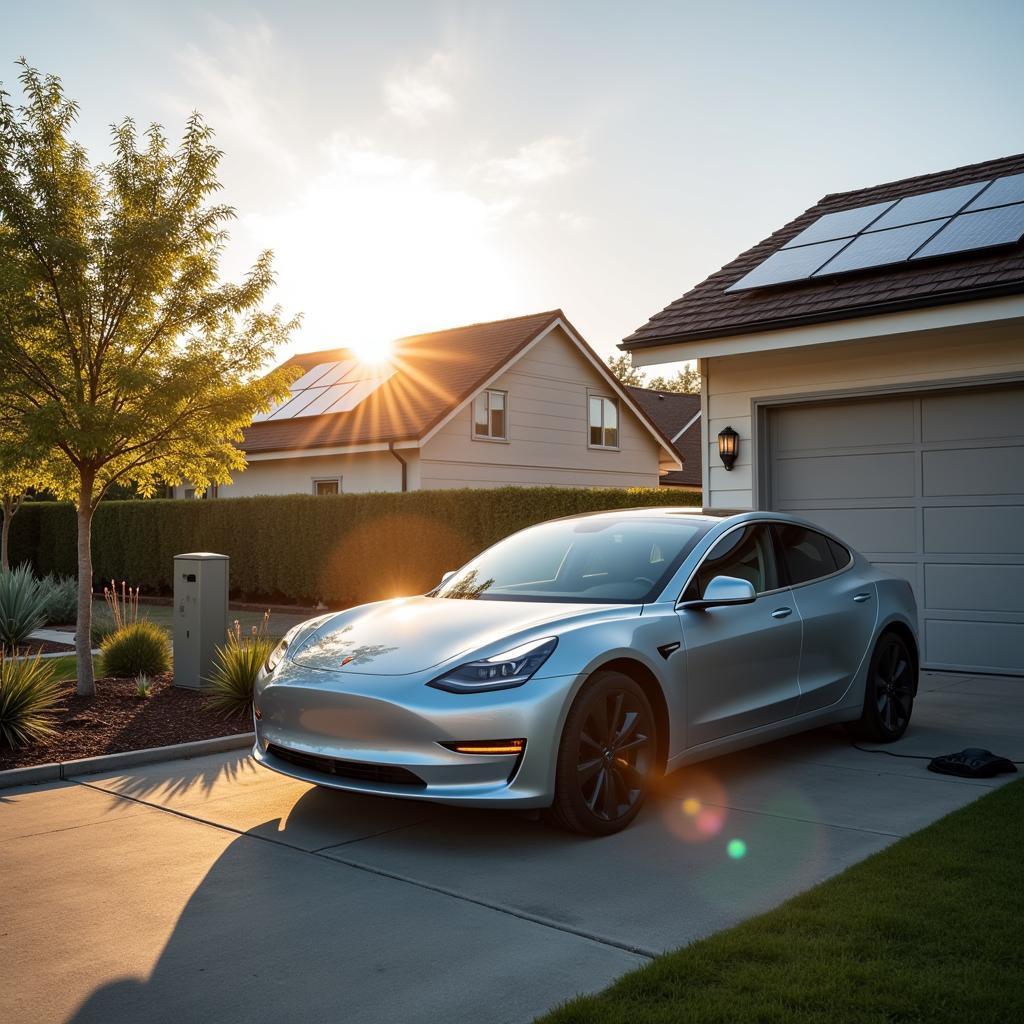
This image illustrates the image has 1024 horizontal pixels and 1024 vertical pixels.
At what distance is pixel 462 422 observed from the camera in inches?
949

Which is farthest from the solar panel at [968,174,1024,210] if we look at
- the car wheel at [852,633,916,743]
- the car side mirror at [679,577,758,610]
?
the car side mirror at [679,577,758,610]

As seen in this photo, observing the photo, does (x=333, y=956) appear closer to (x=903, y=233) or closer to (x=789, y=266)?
(x=789, y=266)

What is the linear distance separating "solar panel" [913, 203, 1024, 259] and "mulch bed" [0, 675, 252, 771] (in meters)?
7.36

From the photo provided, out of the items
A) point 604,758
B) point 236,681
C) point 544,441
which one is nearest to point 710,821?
point 604,758

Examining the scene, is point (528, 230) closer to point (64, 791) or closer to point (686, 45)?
point (686, 45)

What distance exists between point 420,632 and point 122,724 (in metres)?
3.59

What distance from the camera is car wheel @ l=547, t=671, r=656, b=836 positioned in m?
4.78

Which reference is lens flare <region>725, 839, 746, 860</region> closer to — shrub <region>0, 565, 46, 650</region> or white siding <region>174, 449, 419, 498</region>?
shrub <region>0, 565, 46, 650</region>

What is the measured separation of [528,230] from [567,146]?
1032mm

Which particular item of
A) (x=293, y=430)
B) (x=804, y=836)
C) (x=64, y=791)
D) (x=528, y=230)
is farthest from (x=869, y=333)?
(x=293, y=430)

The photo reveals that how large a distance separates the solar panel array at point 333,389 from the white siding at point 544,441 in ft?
9.67

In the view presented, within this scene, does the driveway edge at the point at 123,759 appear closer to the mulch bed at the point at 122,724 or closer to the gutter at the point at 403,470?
the mulch bed at the point at 122,724

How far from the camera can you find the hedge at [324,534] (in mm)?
17281

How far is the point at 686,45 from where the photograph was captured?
11.2 meters
